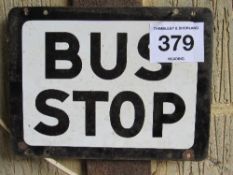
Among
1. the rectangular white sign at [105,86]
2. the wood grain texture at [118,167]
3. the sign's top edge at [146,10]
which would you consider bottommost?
the wood grain texture at [118,167]

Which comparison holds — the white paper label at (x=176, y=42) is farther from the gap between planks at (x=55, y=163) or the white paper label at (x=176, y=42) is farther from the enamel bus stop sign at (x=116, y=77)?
the gap between planks at (x=55, y=163)

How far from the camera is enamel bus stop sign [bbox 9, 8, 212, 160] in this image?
101 centimetres

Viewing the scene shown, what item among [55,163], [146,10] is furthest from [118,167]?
[146,10]

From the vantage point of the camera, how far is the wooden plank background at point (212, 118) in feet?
3.43

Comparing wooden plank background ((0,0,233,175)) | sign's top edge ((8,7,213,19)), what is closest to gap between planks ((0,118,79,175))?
wooden plank background ((0,0,233,175))

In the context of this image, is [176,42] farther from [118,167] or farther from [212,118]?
[118,167]

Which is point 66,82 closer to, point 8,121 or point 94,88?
point 94,88

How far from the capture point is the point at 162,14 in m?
1.01

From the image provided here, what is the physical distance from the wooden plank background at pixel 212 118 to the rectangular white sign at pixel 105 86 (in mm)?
70

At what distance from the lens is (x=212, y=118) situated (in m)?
1.08

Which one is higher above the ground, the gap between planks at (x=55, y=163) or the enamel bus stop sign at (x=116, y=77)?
the enamel bus stop sign at (x=116, y=77)

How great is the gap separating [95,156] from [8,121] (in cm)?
23

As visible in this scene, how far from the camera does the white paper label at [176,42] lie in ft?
3.31

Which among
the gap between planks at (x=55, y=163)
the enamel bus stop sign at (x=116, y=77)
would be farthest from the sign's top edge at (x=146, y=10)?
the gap between planks at (x=55, y=163)
